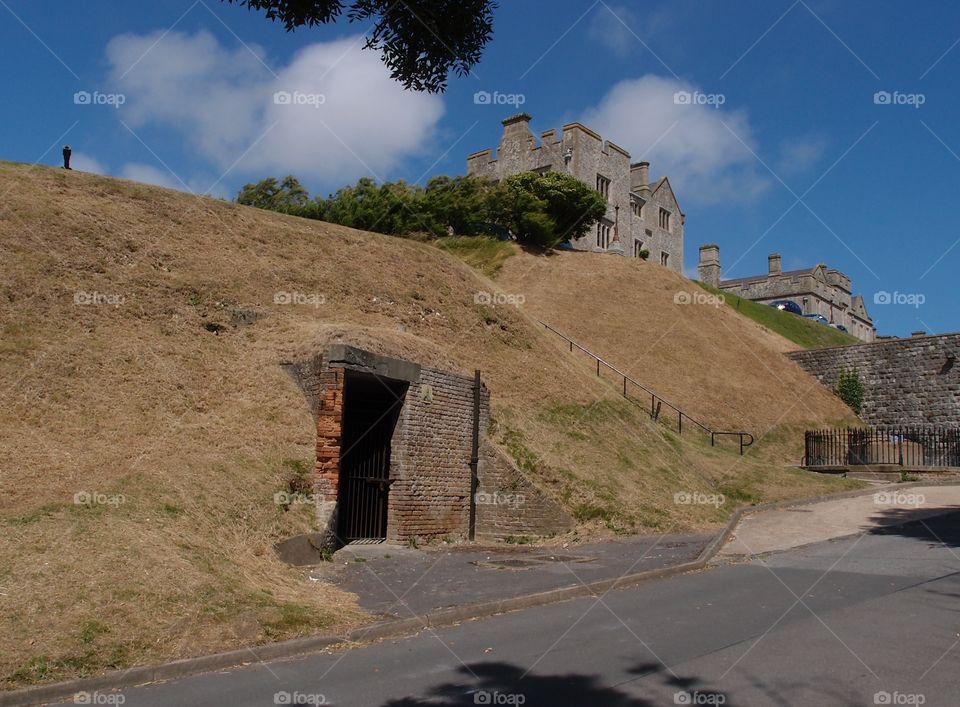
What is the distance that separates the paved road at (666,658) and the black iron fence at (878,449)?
19580mm

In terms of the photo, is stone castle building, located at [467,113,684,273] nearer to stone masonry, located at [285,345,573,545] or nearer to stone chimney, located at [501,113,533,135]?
stone chimney, located at [501,113,533,135]

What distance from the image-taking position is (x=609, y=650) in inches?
309

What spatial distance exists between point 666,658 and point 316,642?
365 cm

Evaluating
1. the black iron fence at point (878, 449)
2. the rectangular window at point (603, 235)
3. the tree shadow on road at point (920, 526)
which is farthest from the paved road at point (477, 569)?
the rectangular window at point (603, 235)

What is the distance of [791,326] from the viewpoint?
56.7 metres

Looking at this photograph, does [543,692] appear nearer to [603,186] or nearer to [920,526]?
[920,526]

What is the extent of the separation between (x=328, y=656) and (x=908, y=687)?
5.37m

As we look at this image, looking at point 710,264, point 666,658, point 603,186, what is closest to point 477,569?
point 666,658

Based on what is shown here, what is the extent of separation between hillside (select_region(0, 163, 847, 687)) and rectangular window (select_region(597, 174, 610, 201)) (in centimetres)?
2623

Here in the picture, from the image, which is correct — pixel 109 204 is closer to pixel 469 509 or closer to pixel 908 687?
pixel 469 509

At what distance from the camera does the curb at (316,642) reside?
6891 millimetres

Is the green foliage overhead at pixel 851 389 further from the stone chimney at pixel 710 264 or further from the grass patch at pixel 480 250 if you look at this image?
the stone chimney at pixel 710 264

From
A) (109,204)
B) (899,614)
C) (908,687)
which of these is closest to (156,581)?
(908,687)

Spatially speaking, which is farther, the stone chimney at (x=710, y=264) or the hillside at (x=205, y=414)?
the stone chimney at (x=710, y=264)
